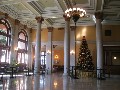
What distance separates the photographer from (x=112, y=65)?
19.7m

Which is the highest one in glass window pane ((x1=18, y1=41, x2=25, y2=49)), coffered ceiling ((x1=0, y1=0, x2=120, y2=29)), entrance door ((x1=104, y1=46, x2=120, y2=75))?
coffered ceiling ((x1=0, y1=0, x2=120, y2=29))

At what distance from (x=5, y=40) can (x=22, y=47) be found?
3.66 m

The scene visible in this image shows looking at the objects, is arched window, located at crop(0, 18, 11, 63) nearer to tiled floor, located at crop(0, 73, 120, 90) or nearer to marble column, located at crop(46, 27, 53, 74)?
marble column, located at crop(46, 27, 53, 74)

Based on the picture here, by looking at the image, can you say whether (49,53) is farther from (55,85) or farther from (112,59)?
(55,85)

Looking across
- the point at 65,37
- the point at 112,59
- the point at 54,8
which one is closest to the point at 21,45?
the point at 54,8

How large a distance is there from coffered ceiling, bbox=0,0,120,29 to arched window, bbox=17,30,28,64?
4.62 feet

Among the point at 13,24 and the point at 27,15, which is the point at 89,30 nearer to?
the point at 27,15

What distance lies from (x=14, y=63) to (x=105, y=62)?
948 centimetres

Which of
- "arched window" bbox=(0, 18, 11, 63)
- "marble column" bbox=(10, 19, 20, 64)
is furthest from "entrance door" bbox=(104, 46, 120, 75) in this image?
"arched window" bbox=(0, 18, 11, 63)

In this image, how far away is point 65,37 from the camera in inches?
640

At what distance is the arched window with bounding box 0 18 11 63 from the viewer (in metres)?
17.3

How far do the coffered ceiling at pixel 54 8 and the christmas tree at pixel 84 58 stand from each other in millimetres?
3003

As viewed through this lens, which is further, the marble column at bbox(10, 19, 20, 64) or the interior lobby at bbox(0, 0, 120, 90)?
the marble column at bbox(10, 19, 20, 64)

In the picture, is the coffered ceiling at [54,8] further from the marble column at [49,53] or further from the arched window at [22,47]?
the arched window at [22,47]
